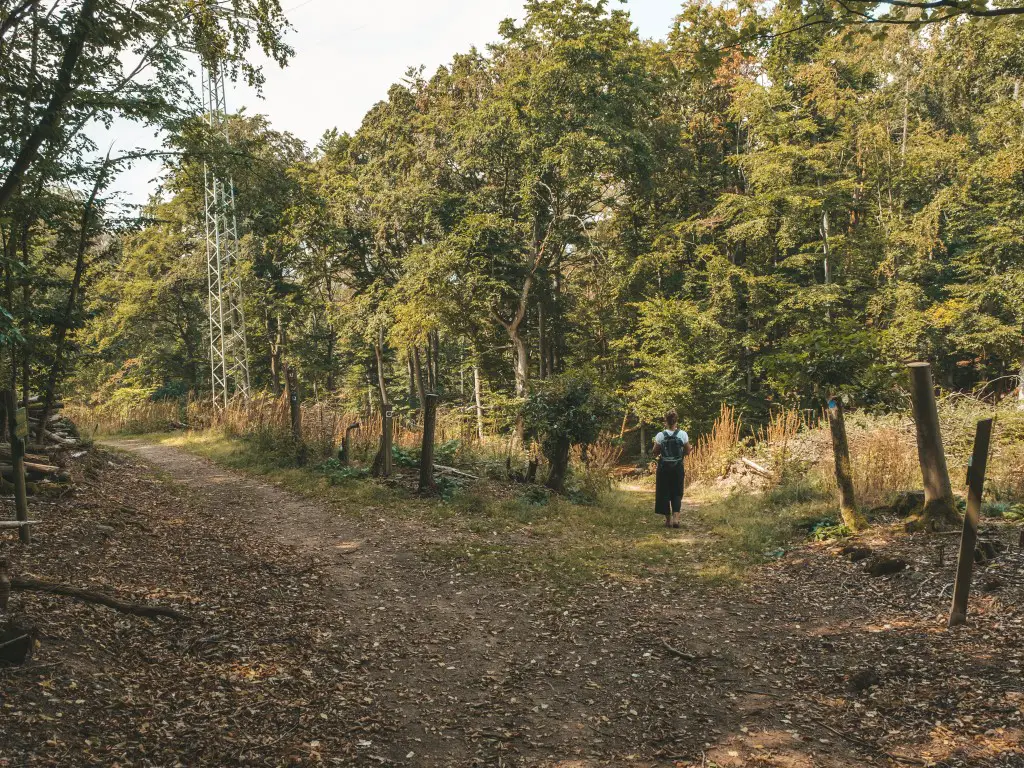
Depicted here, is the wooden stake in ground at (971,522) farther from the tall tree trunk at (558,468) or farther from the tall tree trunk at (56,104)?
the tall tree trunk at (56,104)

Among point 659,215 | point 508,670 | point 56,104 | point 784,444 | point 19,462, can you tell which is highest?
point 659,215

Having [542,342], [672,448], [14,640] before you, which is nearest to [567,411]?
[672,448]

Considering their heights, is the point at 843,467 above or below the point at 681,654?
above

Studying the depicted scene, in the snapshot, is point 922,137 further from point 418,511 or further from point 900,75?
point 418,511

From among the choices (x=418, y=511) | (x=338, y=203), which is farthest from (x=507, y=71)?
(x=418, y=511)

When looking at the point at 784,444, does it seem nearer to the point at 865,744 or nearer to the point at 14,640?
the point at 865,744

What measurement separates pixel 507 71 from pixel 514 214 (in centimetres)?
460

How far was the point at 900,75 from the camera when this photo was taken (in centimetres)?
2509

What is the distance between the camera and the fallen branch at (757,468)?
1136 centimetres

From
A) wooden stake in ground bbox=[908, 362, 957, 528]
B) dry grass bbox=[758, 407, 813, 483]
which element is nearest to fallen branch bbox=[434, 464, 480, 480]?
dry grass bbox=[758, 407, 813, 483]

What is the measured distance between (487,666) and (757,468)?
348 inches

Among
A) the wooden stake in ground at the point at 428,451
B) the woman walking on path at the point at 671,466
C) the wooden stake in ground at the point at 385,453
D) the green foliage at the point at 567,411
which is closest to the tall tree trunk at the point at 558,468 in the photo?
the green foliage at the point at 567,411

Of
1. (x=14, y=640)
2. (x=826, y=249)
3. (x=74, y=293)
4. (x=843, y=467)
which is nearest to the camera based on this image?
(x=14, y=640)

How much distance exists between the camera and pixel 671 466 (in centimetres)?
887
